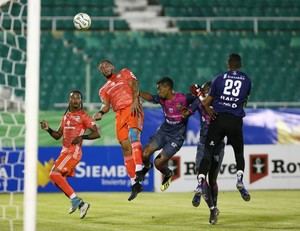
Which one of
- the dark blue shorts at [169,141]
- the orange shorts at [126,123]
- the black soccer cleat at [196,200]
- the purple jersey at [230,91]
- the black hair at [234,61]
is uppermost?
the black hair at [234,61]

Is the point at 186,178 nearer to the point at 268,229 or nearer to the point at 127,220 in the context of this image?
the point at 127,220

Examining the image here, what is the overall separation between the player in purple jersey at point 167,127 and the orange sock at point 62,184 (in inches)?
46.2

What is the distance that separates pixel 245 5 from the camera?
23.8 meters

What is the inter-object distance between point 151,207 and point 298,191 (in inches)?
192

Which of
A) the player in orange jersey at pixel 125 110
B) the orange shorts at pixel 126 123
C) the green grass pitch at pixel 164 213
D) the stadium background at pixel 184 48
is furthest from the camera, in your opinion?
the stadium background at pixel 184 48

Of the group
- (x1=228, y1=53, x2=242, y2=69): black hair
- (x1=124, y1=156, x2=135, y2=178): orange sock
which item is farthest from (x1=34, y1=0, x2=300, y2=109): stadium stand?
(x1=228, y1=53, x2=242, y2=69): black hair

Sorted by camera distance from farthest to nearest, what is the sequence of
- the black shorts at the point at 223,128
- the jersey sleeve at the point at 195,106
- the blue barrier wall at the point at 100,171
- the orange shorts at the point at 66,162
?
the blue barrier wall at the point at 100,171 → the jersey sleeve at the point at 195,106 → the orange shorts at the point at 66,162 → the black shorts at the point at 223,128

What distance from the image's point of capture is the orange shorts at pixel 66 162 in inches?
447

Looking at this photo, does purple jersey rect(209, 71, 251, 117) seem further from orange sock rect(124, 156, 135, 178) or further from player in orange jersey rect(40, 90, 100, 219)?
orange sock rect(124, 156, 135, 178)

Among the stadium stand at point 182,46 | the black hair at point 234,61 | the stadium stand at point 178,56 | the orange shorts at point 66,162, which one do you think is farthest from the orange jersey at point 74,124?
the stadium stand at point 178,56

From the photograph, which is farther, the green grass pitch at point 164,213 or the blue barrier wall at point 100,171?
the blue barrier wall at point 100,171

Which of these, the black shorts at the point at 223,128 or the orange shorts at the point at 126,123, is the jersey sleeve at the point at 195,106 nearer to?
the orange shorts at the point at 126,123

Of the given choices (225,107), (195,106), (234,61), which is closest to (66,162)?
(195,106)

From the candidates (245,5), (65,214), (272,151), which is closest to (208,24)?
(245,5)
